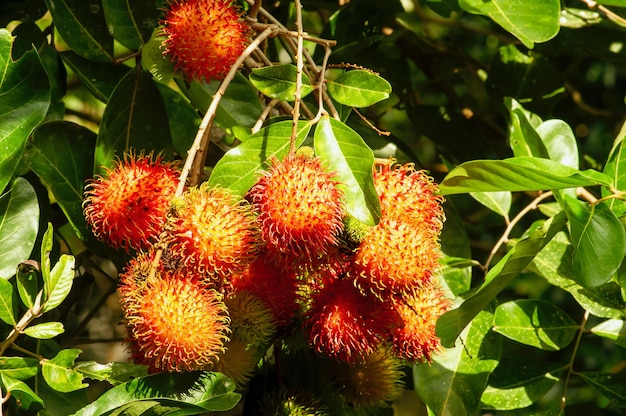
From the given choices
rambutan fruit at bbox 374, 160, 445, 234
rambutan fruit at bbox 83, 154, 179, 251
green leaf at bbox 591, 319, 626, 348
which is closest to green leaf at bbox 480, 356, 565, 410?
green leaf at bbox 591, 319, 626, 348

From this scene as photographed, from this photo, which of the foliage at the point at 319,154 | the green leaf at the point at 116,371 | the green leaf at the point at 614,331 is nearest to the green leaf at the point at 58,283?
the foliage at the point at 319,154

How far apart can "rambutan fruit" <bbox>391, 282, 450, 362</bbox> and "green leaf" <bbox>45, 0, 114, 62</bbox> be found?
751 millimetres

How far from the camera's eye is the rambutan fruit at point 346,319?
1.20 m

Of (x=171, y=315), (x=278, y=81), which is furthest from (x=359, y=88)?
(x=171, y=315)

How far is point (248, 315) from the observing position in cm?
120

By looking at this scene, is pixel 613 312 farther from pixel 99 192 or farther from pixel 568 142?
pixel 99 192

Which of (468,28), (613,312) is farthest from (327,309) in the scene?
(468,28)

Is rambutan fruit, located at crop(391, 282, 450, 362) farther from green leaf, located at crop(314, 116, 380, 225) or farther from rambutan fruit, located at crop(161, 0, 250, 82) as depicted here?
rambutan fruit, located at crop(161, 0, 250, 82)

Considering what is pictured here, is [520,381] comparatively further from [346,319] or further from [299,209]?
[299,209]

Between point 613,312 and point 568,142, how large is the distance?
343 mm

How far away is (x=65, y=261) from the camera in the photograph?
1196 millimetres

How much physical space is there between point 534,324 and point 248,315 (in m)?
0.63

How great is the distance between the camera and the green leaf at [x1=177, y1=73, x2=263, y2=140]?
4.57 feet

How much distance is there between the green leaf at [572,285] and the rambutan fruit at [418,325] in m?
0.32
